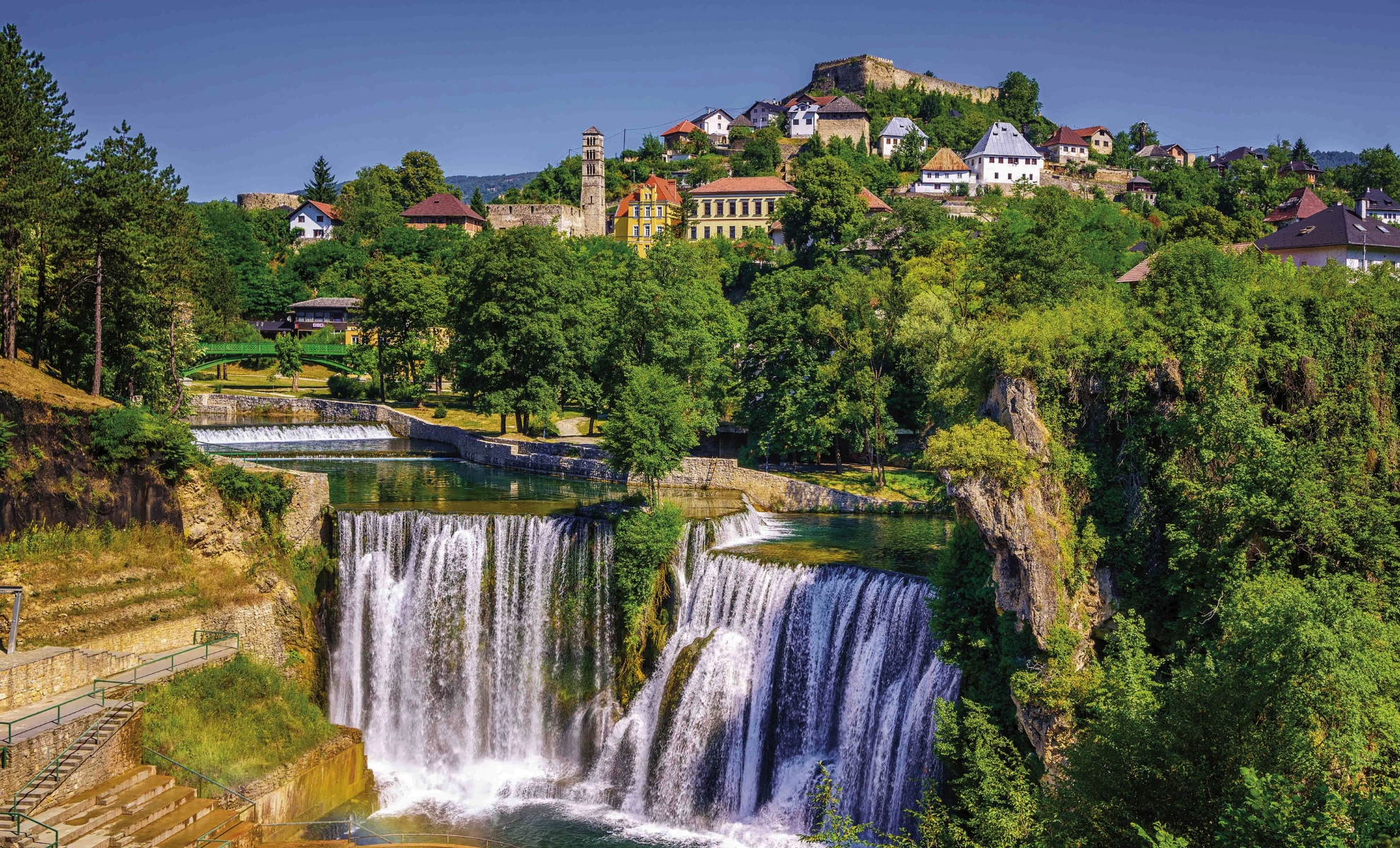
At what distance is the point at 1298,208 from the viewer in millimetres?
88000

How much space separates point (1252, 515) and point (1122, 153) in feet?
401

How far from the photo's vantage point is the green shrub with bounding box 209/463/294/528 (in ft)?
105

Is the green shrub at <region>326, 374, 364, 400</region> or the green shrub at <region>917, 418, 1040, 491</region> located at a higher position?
the green shrub at <region>326, 374, 364, 400</region>

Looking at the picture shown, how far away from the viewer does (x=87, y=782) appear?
76.7ft

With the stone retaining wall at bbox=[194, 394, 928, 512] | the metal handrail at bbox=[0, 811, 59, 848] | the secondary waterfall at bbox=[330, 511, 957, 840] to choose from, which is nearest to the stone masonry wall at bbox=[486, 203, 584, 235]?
the stone retaining wall at bbox=[194, 394, 928, 512]

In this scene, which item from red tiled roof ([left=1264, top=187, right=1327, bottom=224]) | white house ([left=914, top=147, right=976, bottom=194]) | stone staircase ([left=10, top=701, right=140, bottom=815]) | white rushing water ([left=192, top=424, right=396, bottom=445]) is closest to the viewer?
stone staircase ([left=10, top=701, right=140, bottom=815])

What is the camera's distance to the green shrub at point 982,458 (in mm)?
22906

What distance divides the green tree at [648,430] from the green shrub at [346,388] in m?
36.4

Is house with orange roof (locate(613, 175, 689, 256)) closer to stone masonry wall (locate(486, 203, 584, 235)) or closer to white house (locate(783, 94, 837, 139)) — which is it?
stone masonry wall (locate(486, 203, 584, 235))

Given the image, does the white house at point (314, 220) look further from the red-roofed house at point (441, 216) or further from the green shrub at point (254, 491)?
the green shrub at point (254, 491)

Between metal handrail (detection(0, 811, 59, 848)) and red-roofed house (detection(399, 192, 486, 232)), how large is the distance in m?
87.6

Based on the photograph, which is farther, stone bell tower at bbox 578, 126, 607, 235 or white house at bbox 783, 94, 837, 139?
white house at bbox 783, 94, 837, 139

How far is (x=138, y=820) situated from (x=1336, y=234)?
48.9 metres

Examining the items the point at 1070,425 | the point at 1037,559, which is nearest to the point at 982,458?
the point at 1037,559
